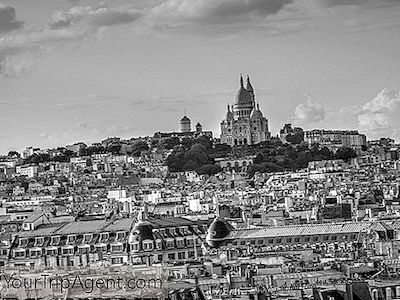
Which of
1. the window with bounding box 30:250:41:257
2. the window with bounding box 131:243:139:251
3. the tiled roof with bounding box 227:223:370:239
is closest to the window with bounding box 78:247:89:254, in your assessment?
the window with bounding box 30:250:41:257

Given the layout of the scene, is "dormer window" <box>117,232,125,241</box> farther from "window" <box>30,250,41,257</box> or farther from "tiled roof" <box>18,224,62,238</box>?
"tiled roof" <box>18,224,62,238</box>

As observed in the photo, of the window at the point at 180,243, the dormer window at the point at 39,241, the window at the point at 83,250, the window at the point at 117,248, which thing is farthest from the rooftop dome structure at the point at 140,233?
the dormer window at the point at 39,241

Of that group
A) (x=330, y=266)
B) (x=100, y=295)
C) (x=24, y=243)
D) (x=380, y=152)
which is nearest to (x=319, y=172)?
(x=380, y=152)

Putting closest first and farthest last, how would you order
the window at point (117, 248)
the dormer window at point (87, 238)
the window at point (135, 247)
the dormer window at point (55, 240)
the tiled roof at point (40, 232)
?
1. the window at point (135, 247)
2. the window at point (117, 248)
3. the dormer window at point (87, 238)
4. the dormer window at point (55, 240)
5. the tiled roof at point (40, 232)

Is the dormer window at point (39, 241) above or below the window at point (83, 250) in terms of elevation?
above

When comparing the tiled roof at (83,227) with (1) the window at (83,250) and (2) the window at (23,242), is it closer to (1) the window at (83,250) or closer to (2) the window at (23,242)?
(2) the window at (23,242)

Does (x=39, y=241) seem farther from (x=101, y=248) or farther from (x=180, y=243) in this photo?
(x=180, y=243)

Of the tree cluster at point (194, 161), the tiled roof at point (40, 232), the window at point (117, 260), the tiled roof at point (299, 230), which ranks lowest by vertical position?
the window at point (117, 260)
